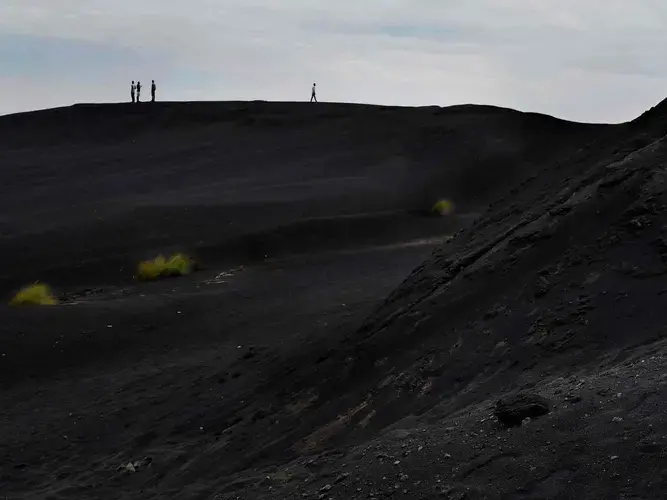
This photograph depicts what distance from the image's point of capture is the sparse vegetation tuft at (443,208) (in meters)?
32.0

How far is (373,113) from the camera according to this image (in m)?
47.4

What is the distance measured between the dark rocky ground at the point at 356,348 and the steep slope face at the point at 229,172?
28 centimetres

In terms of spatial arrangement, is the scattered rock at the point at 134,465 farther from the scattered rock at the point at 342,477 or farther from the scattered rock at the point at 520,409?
the scattered rock at the point at 520,409

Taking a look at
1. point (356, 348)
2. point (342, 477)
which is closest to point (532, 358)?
point (342, 477)

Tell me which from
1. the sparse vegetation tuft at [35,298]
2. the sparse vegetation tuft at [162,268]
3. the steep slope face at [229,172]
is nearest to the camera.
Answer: the sparse vegetation tuft at [35,298]

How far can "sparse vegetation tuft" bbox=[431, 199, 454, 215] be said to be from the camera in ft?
105

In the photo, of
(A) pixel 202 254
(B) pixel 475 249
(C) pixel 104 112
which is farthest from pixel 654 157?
(C) pixel 104 112

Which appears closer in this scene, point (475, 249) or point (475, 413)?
point (475, 413)

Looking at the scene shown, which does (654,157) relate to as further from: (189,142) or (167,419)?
(189,142)

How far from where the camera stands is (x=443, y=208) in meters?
32.1

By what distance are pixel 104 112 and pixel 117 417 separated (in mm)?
39556

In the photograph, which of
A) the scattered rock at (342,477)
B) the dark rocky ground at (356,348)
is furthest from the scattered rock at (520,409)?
the scattered rock at (342,477)

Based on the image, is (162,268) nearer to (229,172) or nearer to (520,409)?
(229,172)

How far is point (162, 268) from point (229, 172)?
1675 cm
